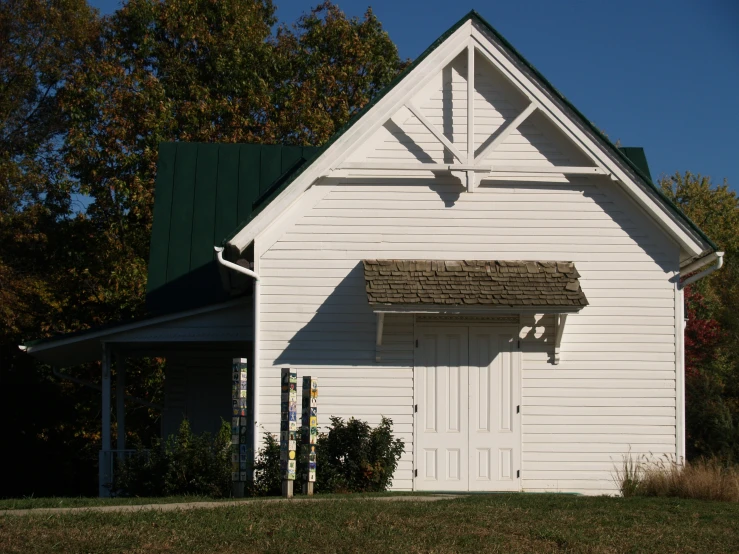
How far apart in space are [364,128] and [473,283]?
2.79 m

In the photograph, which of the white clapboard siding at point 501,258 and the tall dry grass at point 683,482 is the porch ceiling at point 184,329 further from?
the tall dry grass at point 683,482

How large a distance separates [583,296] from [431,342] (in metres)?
2.32

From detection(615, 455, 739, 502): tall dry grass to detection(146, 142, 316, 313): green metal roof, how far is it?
27.0ft

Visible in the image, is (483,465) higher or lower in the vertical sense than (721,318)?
lower

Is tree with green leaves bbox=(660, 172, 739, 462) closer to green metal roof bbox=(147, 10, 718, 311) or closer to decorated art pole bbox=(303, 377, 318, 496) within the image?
green metal roof bbox=(147, 10, 718, 311)

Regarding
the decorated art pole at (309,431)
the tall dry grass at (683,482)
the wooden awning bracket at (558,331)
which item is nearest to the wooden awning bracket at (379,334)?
the decorated art pole at (309,431)

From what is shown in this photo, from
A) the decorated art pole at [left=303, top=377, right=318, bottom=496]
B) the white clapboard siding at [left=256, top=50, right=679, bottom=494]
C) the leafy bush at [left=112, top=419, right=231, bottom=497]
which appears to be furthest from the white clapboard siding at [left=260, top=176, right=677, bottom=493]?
the decorated art pole at [left=303, top=377, right=318, bottom=496]

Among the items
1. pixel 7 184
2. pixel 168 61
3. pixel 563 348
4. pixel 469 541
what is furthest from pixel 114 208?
pixel 469 541

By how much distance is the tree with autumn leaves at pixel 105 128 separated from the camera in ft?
101

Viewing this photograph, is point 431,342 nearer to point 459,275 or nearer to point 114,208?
point 459,275

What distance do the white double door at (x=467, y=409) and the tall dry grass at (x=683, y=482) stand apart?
177cm

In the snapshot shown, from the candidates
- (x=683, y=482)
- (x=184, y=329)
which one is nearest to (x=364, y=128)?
(x=184, y=329)

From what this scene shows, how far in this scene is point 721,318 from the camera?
2464 centimetres

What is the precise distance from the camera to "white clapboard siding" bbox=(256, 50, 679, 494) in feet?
49.3
